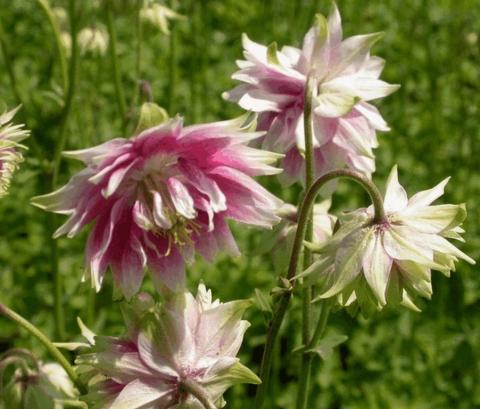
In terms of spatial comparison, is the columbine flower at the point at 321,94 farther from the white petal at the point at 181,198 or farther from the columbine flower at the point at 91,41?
the columbine flower at the point at 91,41

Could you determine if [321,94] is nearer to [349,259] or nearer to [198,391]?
[349,259]

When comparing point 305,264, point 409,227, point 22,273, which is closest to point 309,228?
point 305,264

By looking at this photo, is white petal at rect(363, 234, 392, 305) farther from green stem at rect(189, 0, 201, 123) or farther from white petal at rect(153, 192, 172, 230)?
green stem at rect(189, 0, 201, 123)

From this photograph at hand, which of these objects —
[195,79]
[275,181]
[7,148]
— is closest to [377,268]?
[7,148]

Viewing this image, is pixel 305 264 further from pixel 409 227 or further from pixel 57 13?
pixel 57 13

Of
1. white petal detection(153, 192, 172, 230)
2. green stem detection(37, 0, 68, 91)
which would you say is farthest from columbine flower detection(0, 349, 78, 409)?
green stem detection(37, 0, 68, 91)
